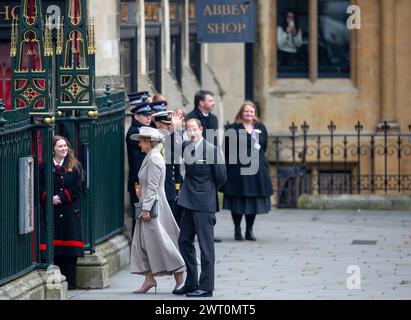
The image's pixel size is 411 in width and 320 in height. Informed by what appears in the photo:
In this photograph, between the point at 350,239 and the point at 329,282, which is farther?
the point at 350,239

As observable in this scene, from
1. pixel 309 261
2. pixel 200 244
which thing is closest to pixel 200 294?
pixel 200 244

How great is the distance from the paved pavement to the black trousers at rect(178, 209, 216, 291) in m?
0.23

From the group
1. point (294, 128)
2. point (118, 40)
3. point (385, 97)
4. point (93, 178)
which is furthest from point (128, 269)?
point (385, 97)

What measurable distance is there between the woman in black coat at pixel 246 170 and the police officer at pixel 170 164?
2420 mm

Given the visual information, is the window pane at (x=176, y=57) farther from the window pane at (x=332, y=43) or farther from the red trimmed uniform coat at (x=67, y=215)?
the red trimmed uniform coat at (x=67, y=215)

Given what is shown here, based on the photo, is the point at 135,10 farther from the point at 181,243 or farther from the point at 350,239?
the point at 181,243

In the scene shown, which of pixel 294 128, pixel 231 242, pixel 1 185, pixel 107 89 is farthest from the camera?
pixel 294 128

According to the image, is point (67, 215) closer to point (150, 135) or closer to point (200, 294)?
point (150, 135)

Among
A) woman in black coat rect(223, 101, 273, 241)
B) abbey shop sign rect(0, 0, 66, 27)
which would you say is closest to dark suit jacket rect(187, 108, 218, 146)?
woman in black coat rect(223, 101, 273, 241)

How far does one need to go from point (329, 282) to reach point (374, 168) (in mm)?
10230

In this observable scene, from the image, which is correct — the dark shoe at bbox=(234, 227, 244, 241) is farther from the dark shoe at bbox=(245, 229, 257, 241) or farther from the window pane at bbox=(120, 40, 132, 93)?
the window pane at bbox=(120, 40, 132, 93)

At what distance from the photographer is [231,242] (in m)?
22.1

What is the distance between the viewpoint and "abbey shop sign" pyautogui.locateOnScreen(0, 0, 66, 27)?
19734 millimetres

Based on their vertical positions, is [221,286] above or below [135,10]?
below
